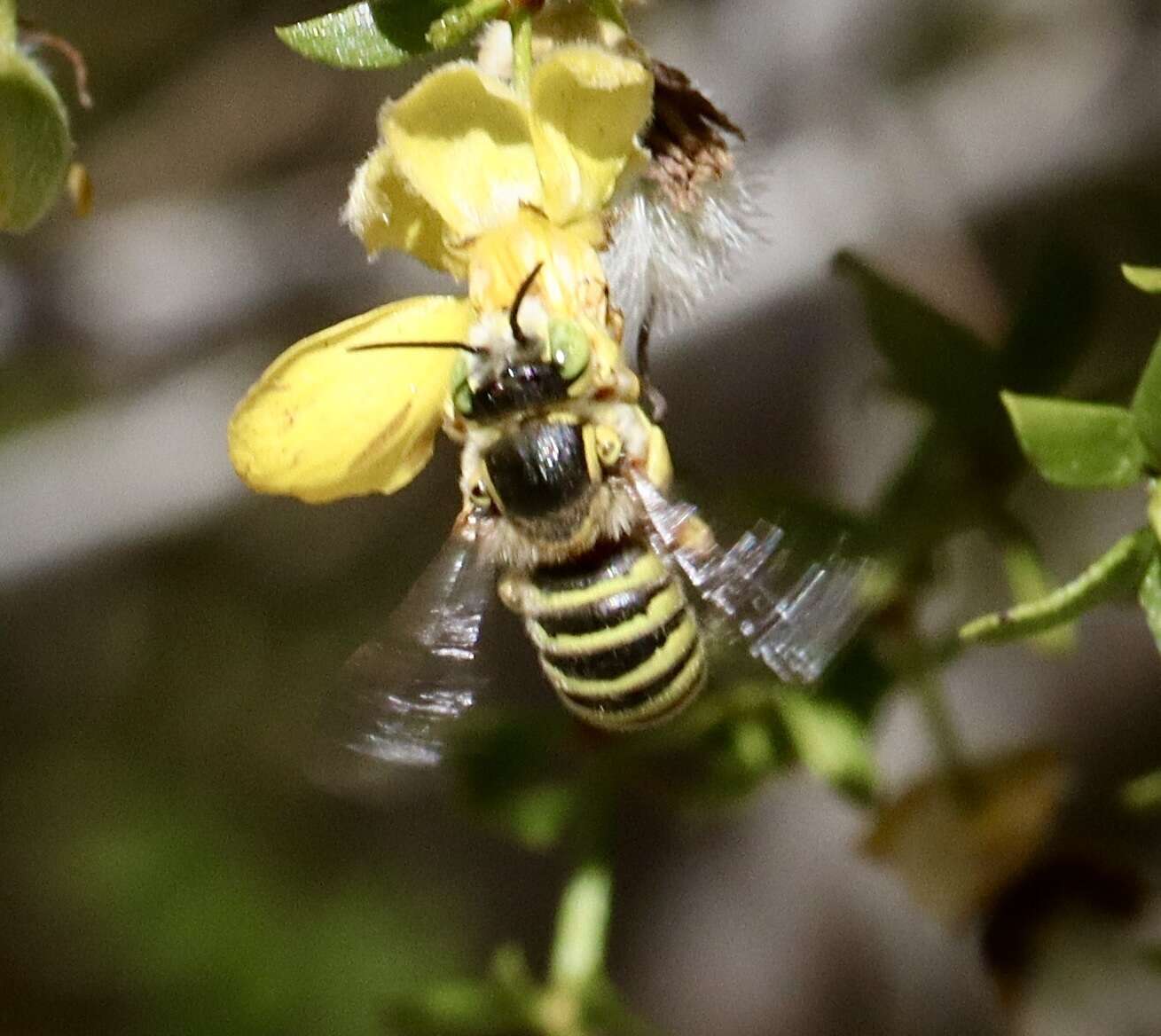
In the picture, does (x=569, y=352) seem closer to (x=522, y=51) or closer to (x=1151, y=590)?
(x=522, y=51)

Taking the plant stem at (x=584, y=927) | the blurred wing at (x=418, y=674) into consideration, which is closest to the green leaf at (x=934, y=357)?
the blurred wing at (x=418, y=674)

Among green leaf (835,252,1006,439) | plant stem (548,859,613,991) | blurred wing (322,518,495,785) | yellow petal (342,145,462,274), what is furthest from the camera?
plant stem (548,859,613,991)

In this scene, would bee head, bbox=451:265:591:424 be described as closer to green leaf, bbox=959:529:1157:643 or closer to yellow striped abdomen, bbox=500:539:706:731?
yellow striped abdomen, bbox=500:539:706:731

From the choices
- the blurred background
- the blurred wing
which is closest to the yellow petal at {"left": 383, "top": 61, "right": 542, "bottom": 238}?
the blurred wing

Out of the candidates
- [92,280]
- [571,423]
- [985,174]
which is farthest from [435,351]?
[92,280]

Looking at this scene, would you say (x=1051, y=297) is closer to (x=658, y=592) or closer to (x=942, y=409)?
(x=942, y=409)

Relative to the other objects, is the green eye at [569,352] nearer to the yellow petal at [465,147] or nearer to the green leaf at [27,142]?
the yellow petal at [465,147]

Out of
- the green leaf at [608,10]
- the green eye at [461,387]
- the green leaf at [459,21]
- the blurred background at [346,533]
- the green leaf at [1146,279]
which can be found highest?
the green leaf at [459,21]
